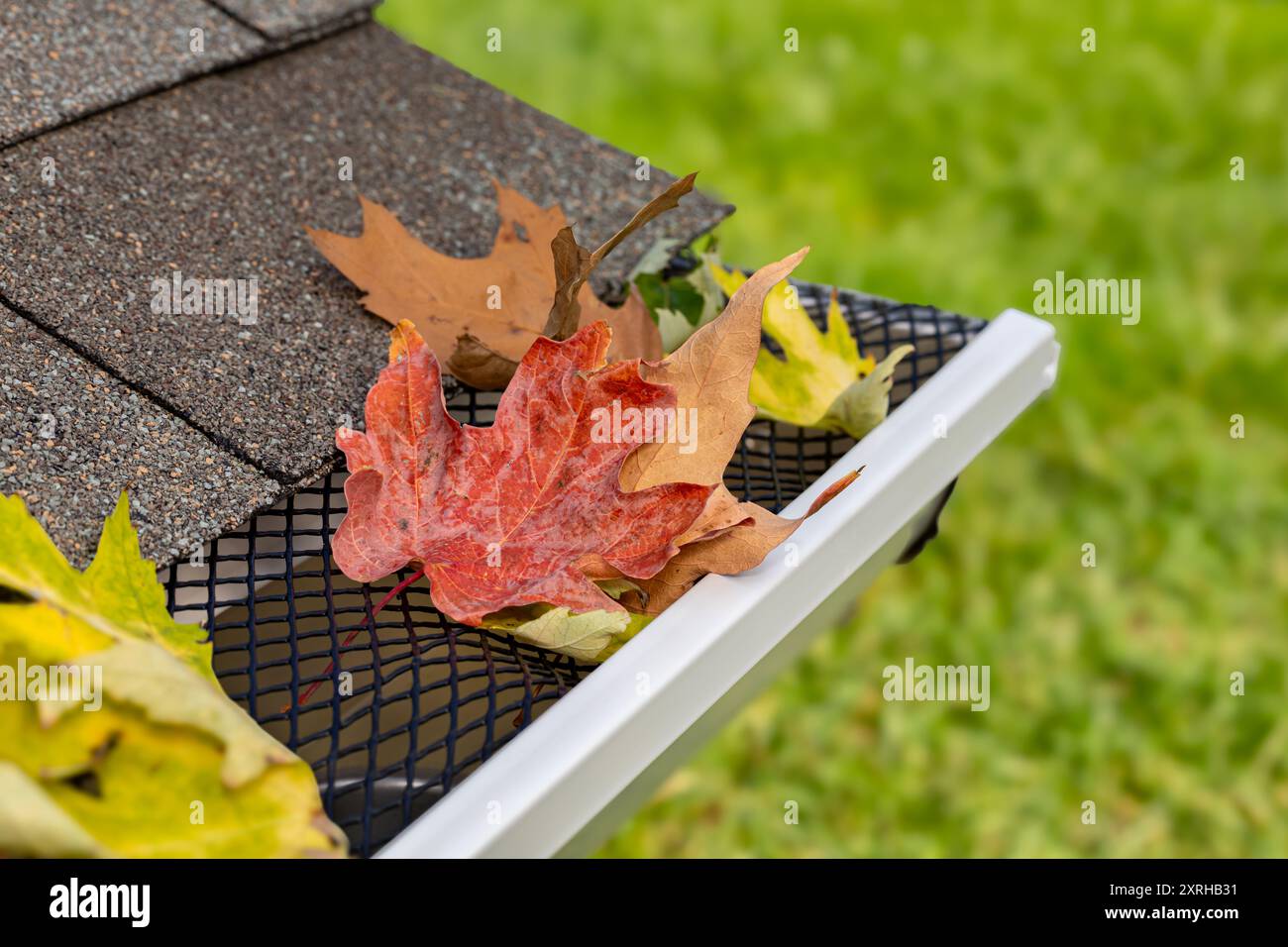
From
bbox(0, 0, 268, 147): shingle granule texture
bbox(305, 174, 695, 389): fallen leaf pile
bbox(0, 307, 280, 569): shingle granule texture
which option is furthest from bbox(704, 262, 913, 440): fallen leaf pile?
bbox(0, 0, 268, 147): shingle granule texture

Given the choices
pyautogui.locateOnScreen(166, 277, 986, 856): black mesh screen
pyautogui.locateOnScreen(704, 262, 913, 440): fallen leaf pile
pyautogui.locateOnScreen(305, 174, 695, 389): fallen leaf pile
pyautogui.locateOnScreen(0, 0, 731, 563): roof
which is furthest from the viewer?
pyautogui.locateOnScreen(704, 262, 913, 440): fallen leaf pile

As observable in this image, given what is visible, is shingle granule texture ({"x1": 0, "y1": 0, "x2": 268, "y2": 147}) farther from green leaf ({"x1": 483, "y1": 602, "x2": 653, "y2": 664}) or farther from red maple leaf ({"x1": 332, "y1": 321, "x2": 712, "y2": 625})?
green leaf ({"x1": 483, "y1": 602, "x2": 653, "y2": 664})

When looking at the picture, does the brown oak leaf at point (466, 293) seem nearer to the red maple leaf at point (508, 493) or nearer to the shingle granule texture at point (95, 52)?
the red maple leaf at point (508, 493)

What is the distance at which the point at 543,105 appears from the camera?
388 centimetres

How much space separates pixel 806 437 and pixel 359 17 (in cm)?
90

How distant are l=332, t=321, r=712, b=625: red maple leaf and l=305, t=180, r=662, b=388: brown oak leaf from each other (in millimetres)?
229

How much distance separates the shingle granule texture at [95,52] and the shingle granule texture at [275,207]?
26 millimetres

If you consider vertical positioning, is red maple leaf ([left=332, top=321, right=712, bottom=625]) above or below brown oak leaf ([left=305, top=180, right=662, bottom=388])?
below

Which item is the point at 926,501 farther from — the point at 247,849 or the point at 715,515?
the point at 247,849

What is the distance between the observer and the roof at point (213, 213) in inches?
43.3

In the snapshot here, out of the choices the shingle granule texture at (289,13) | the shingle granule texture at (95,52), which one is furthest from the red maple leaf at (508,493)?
the shingle granule texture at (289,13)

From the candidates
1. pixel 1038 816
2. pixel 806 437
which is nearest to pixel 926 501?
pixel 806 437

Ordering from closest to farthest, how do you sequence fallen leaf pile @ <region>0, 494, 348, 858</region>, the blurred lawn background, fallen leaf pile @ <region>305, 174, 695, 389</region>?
fallen leaf pile @ <region>0, 494, 348, 858</region> < fallen leaf pile @ <region>305, 174, 695, 389</region> < the blurred lawn background

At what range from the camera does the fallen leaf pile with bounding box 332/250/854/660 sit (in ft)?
3.47
